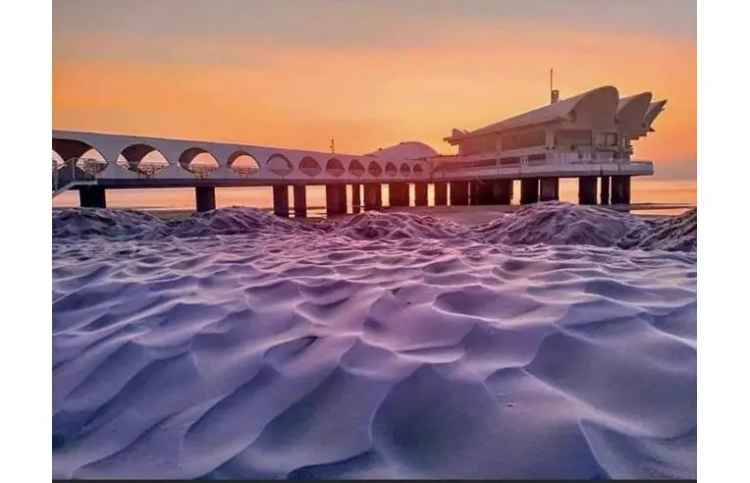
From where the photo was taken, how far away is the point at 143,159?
14.2 m

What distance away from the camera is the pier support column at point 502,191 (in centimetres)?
1820

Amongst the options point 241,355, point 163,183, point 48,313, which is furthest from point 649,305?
point 163,183

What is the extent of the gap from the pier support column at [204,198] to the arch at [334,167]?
19.5 feet

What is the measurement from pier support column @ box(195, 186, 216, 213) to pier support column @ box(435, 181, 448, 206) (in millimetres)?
12201

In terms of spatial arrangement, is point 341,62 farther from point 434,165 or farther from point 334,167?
point 434,165

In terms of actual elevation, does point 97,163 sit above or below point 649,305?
above

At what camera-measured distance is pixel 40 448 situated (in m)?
1.21

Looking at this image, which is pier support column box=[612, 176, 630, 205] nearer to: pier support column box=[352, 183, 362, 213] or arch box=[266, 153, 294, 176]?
arch box=[266, 153, 294, 176]

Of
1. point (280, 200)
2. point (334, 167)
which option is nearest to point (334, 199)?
point (334, 167)

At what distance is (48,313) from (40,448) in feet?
2.95

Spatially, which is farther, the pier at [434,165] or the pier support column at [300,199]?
the pier support column at [300,199]

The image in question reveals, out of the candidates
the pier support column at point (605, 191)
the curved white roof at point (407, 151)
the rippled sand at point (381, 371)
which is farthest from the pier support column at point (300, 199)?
the rippled sand at point (381, 371)

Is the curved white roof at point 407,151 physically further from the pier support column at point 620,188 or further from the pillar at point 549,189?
the pier support column at point 620,188
